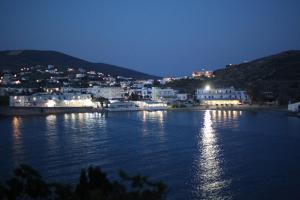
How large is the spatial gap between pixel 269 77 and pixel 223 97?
1458 centimetres

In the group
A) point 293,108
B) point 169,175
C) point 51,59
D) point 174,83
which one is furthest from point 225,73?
point 169,175

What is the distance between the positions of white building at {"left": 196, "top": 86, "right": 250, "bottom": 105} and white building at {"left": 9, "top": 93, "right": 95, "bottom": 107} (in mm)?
15655

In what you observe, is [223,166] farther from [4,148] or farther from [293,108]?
[293,108]

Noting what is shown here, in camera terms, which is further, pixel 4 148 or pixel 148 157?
pixel 4 148

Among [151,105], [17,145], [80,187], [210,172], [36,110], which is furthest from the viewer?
[151,105]

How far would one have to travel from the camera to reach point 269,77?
214 ft

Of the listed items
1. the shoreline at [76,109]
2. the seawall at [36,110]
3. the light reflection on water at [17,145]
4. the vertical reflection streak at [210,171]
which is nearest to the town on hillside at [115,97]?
the seawall at [36,110]

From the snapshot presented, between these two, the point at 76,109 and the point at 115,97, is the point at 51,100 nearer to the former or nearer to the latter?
the point at 76,109

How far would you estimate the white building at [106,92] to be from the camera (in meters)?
58.6

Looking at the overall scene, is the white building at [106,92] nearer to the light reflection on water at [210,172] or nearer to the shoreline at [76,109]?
the shoreline at [76,109]

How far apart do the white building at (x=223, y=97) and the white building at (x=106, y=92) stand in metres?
12.9

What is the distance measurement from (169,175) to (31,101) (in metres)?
36.5

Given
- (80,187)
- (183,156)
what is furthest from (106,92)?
(80,187)

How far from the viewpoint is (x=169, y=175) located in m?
12.8
